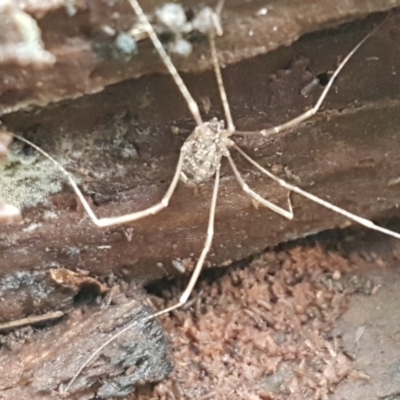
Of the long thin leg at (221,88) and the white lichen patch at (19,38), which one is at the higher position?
the white lichen patch at (19,38)

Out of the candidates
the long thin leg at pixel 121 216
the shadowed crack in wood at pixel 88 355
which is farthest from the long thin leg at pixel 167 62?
the shadowed crack in wood at pixel 88 355

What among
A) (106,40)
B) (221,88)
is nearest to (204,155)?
(221,88)

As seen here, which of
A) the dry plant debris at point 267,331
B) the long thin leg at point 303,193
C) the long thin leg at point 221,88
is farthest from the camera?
the dry plant debris at point 267,331

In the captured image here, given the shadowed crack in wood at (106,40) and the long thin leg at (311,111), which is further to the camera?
the long thin leg at (311,111)

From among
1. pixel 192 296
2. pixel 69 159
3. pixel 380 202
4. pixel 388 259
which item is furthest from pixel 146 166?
pixel 388 259

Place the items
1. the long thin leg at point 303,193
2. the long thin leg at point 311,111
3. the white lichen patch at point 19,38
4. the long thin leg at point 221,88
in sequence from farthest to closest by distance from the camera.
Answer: the long thin leg at point 303,193 < the long thin leg at point 311,111 < the long thin leg at point 221,88 < the white lichen patch at point 19,38

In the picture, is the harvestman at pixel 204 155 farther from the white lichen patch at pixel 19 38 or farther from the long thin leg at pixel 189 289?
the white lichen patch at pixel 19 38

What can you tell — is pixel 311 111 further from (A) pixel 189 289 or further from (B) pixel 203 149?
(A) pixel 189 289

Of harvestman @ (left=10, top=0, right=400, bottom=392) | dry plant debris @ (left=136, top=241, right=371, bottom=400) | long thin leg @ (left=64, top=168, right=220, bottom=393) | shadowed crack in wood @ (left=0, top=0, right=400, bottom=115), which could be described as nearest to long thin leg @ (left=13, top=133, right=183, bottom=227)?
harvestman @ (left=10, top=0, right=400, bottom=392)
